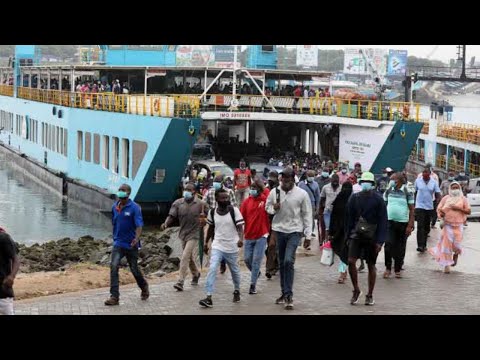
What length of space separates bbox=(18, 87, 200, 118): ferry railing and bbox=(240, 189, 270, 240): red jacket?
13.8 meters

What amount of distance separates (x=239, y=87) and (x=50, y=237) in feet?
31.9

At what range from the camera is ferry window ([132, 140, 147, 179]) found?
26109 millimetres

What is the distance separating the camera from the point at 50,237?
2659cm

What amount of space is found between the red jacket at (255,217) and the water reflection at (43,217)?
610 inches

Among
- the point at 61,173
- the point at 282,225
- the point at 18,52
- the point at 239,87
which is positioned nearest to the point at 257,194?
the point at 282,225

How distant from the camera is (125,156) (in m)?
27.7

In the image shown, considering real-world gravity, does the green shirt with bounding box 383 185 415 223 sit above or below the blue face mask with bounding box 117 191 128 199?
below

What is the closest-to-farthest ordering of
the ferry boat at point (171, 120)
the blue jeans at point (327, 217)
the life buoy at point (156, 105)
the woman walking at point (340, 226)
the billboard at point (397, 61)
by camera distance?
1. the woman walking at point (340, 226)
2. the blue jeans at point (327, 217)
3. the life buoy at point (156, 105)
4. the ferry boat at point (171, 120)
5. the billboard at point (397, 61)

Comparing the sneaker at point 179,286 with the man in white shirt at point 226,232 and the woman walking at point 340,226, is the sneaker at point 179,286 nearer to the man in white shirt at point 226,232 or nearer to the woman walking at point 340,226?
the man in white shirt at point 226,232

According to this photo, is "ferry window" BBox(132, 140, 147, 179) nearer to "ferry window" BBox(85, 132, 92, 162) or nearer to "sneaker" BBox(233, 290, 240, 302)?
"ferry window" BBox(85, 132, 92, 162)

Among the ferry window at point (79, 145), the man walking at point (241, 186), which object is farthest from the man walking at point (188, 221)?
the ferry window at point (79, 145)

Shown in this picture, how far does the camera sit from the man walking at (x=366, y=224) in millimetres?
9992

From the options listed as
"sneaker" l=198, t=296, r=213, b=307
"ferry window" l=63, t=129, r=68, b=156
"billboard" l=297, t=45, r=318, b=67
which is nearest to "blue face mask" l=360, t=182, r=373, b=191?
"sneaker" l=198, t=296, r=213, b=307
